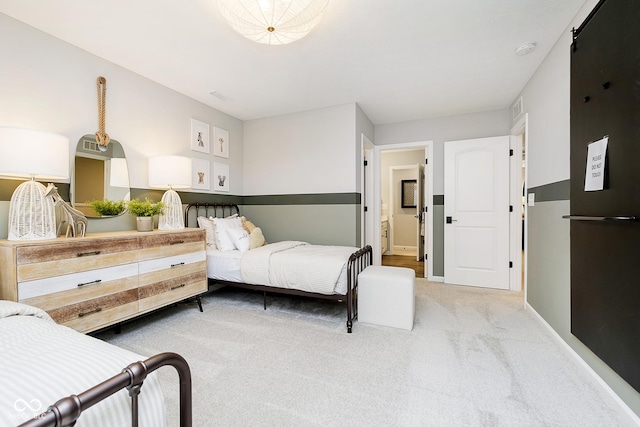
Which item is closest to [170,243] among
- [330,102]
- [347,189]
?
[347,189]

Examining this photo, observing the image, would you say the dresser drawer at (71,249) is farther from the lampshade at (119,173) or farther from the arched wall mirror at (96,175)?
the lampshade at (119,173)

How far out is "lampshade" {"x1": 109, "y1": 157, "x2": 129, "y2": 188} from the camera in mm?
2723

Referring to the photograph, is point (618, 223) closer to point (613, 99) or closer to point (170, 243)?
point (613, 99)

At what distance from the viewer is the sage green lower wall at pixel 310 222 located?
3.82 metres

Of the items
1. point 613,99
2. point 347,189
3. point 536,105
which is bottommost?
point 347,189

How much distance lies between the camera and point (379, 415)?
149 centimetres

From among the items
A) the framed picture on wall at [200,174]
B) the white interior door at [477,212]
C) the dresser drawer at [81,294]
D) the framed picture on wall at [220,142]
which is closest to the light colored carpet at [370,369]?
the dresser drawer at [81,294]

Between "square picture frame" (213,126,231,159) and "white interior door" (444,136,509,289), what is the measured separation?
10.8ft

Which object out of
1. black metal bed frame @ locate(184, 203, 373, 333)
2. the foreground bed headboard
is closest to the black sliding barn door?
black metal bed frame @ locate(184, 203, 373, 333)

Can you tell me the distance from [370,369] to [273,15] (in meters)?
2.39

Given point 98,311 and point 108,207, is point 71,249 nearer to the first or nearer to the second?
point 98,311

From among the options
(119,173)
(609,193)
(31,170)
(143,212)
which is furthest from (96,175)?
(609,193)

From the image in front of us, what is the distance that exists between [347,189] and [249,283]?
176 centimetres

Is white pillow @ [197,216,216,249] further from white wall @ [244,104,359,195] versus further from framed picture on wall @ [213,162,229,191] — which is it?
white wall @ [244,104,359,195]
